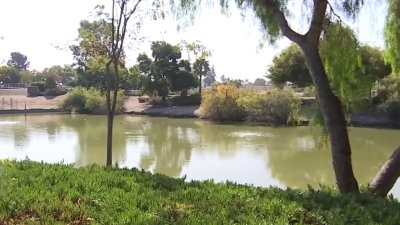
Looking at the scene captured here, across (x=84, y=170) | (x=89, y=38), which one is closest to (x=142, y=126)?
(x=89, y=38)

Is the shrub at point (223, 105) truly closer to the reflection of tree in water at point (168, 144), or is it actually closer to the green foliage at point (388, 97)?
the reflection of tree in water at point (168, 144)

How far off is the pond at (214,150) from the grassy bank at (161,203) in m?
2.22

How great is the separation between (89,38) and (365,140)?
16551mm

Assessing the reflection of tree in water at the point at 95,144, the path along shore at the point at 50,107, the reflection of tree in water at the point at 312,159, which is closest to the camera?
the reflection of tree in water at the point at 312,159

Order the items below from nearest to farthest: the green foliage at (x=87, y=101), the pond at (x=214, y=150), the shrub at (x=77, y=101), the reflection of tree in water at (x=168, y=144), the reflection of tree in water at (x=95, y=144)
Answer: the pond at (x=214, y=150), the reflection of tree in water at (x=168, y=144), the reflection of tree in water at (x=95, y=144), the green foliage at (x=87, y=101), the shrub at (x=77, y=101)

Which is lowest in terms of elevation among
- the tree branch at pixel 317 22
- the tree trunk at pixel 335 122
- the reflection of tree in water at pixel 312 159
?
the reflection of tree in water at pixel 312 159

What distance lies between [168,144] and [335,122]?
53.1 ft

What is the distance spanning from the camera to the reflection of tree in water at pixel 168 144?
15.4 meters

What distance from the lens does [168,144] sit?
69.5 feet

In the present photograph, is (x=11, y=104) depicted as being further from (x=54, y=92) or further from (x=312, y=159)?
(x=312, y=159)

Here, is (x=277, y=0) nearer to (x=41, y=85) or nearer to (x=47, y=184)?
(x=47, y=184)

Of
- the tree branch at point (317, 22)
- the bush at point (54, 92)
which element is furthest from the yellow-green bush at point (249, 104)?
the tree branch at point (317, 22)

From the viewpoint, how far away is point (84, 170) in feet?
18.4

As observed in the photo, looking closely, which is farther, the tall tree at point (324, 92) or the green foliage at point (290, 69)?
the green foliage at point (290, 69)
